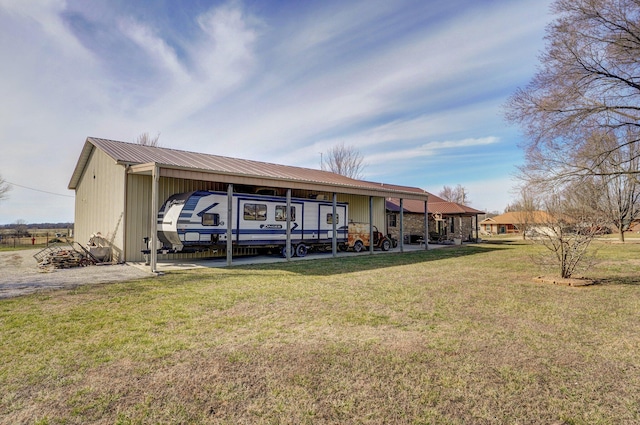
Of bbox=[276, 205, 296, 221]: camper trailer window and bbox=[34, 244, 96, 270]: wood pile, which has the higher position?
bbox=[276, 205, 296, 221]: camper trailer window

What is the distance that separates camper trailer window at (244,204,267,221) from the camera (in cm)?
1295

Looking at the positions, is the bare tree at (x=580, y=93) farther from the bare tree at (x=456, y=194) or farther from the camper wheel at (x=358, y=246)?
the bare tree at (x=456, y=194)

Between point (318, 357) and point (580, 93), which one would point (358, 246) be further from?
point (318, 357)

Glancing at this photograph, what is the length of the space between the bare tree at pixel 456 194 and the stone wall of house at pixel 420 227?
102ft

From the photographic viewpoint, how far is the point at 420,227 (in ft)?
84.2

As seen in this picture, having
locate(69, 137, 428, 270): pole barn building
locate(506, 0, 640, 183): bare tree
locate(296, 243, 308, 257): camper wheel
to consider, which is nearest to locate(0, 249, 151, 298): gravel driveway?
locate(69, 137, 428, 270): pole barn building

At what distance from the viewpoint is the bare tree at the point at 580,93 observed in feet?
38.8

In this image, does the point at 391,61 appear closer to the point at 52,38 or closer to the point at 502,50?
the point at 502,50

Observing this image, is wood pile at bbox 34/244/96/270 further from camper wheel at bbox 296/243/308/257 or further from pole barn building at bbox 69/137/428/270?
camper wheel at bbox 296/243/308/257

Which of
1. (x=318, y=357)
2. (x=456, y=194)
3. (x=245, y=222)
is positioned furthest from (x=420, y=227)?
(x=456, y=194)

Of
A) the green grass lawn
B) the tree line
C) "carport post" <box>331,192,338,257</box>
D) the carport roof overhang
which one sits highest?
the tree line

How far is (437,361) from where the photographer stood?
3.69 meters

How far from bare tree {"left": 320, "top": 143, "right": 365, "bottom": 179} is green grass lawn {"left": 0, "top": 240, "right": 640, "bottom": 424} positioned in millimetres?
33588

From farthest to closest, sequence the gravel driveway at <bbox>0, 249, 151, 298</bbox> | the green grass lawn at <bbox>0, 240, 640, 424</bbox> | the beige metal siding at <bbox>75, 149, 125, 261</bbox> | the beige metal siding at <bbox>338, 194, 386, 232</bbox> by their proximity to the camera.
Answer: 1. the beige metal siding at <bbox>338, 194, 386, 232</bbox>
2. the beige metal siding at <bbox>75, 149, 125, 261</bbox>
3. the gravel driveway at <bbox>0, 249, 151, 298</bbox>
4. the green grass lawn at <bbox>0, 240, 640, 424</bbox>
